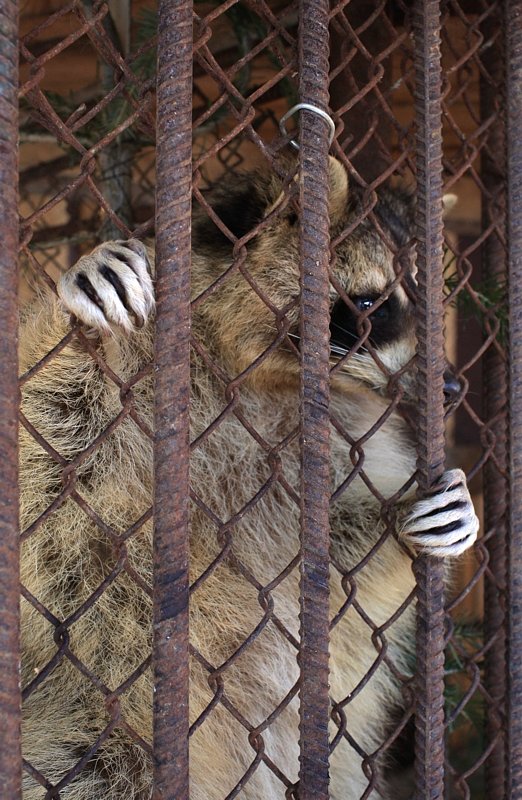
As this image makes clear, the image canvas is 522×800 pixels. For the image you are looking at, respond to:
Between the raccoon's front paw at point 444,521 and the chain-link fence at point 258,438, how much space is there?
4cm

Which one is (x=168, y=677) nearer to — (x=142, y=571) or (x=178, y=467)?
(x=178, y=467)

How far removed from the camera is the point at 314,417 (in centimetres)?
171

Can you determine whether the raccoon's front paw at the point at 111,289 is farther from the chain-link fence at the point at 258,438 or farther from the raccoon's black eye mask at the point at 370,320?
the raccoon's black eye mask at the point at 370,320

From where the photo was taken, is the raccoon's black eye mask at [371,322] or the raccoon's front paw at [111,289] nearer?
the raccoon's front paw at [111,289]

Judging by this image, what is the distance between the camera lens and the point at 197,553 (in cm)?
232

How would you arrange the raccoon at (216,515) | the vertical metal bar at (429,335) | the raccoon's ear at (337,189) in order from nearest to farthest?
the vertical metal bar at (429,335) → the raccoon at (216,515) → the raccoon's ear at (337,189)

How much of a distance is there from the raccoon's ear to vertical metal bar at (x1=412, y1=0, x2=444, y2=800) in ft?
1.28

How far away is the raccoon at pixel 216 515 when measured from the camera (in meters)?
2.07

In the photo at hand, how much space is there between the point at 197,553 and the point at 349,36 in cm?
→ 134

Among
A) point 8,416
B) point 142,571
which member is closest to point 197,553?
point 142,571

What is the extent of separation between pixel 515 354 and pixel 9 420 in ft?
4.23

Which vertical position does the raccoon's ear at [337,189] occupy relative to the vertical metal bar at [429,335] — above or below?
above

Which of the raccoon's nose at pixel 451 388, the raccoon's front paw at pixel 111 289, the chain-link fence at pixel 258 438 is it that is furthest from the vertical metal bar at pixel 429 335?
the raccoon's front paw at pixel 111 289

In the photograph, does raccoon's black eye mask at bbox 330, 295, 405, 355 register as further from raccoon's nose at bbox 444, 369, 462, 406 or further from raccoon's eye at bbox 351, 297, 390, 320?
raccoon's nose at bbox 444, 369, 462, 406
